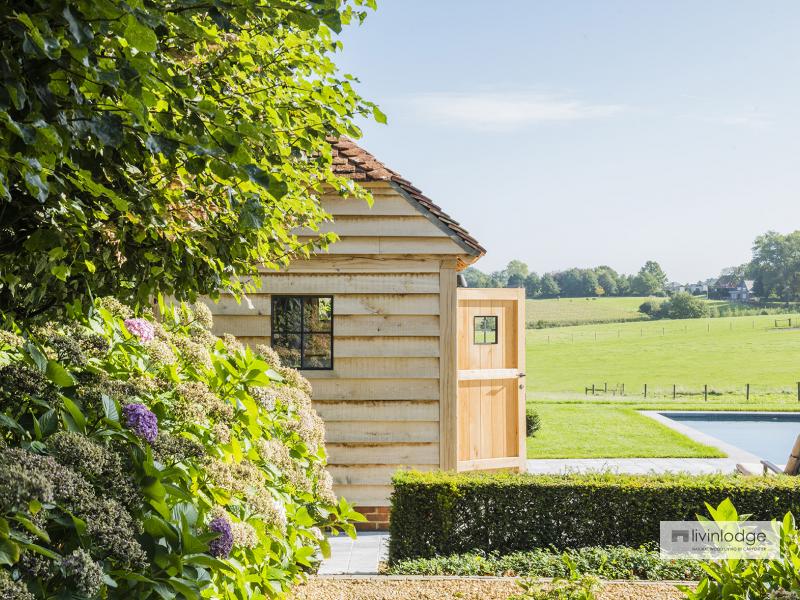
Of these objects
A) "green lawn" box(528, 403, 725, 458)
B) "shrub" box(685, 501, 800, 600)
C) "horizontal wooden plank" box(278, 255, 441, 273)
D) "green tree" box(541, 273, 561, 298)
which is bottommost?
"green lawn" box(528, 403, 725, 458)

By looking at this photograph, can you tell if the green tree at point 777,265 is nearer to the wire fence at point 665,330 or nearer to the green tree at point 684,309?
the green tree at point 684,309

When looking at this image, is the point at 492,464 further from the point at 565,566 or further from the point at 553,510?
the point at 565,566

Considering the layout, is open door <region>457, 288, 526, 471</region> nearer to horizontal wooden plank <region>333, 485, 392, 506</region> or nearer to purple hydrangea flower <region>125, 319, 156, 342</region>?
horizontal wooden plank <region>333, 485, 392, 506</region>

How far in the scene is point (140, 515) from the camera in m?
2.35

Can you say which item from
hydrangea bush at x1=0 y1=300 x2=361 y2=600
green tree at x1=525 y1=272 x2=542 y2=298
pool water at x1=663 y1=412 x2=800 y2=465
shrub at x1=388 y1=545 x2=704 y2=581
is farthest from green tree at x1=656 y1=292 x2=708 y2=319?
hydrangea bush at x1=0 y1=300 x2=361 y2=600

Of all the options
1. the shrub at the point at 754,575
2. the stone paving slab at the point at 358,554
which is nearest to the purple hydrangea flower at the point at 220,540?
the shrub at the point at 754,575

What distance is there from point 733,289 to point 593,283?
21.6 metres

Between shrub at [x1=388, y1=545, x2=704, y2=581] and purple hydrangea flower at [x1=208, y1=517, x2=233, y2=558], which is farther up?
purple hydrangea flower at [x1=208, y1=517, x2=233, y2=558]

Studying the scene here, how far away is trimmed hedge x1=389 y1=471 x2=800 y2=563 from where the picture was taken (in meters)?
6.37

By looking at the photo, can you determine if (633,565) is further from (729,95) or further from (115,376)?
(729,95)

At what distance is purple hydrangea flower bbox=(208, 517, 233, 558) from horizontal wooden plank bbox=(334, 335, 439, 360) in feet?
18.5

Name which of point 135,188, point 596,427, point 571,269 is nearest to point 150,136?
point 135,188

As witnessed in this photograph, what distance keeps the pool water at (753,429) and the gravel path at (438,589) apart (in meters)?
15.9

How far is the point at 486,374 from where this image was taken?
8742 millimetres
